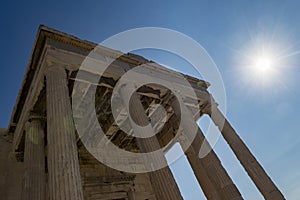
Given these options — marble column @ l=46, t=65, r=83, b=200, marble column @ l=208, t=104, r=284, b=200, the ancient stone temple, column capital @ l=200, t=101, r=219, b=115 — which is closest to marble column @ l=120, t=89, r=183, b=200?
the ancient stone temple

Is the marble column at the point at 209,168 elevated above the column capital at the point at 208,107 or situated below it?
below

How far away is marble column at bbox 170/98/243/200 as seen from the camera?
12126 mm

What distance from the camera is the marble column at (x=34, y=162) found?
978 cm

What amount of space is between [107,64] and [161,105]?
16.6 feet

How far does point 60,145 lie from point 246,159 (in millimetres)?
10666

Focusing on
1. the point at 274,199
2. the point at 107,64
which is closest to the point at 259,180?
the point at 274,199

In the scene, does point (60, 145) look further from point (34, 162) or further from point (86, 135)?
point (86, 135)

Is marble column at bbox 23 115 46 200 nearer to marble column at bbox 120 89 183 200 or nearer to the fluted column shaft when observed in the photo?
marble column at bbox 120 89 183 200

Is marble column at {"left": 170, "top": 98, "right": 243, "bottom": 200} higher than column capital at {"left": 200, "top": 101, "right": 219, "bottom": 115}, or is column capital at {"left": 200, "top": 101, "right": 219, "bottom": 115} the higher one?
column capital at {"left": 200, "top": 101, "right": 219, "bottom": 115}

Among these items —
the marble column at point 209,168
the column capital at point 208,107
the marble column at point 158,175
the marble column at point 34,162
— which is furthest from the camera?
the column capital at point 208,107

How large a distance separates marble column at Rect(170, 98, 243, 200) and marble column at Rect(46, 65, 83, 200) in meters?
7.16

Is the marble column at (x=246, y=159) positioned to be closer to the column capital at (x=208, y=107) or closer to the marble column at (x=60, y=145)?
the column capital at (x=208, y=107)

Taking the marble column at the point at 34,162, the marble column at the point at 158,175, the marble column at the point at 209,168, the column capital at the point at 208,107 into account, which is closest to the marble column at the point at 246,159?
the column capital at the point at 208,107

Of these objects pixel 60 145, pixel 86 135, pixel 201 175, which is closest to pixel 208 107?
pixel 201 175
